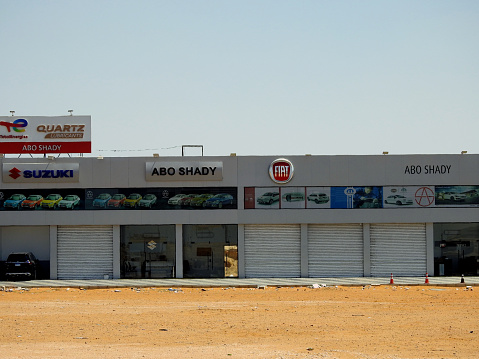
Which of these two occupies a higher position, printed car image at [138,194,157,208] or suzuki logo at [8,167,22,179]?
suzuki logo at [8,167,22,179]

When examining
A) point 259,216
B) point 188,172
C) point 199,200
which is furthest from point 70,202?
point 259,216

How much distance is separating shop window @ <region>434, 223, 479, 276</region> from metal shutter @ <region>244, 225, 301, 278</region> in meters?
7.77

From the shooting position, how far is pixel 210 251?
4288 centimetres

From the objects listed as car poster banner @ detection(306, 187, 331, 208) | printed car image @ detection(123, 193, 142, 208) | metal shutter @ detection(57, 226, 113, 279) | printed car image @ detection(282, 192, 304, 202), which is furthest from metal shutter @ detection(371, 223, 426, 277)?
Result: metal shutter @ detection(57, 226, 113, 279)

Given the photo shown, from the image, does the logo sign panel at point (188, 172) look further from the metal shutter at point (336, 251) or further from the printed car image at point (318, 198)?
the metal shutter at point (336, 251)

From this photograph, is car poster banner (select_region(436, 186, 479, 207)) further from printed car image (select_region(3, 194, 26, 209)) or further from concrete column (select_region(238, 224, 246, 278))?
printed car image (select_region(3, 194, 26, 209))

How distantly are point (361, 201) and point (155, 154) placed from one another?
38.8 ft

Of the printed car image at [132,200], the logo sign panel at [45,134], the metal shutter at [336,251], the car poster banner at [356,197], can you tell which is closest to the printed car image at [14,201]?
the logo sign panel at [45,134]

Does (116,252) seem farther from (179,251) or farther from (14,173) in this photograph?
(14,173)

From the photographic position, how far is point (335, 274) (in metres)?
42.8

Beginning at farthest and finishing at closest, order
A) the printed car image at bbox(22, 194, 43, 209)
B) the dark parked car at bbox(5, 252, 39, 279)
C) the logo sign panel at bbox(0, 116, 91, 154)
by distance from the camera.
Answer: the logo sign panel at bbox(0, 116, 91, 154) → the printed car image at bbox(22, 194, 43, 209) → the dark parked car at bbox(5, 252, 39, 279)

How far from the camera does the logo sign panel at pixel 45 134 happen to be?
143 feet

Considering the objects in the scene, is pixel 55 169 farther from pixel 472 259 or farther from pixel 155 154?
pixel 472 259

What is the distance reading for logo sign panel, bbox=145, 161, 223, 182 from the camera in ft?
140
